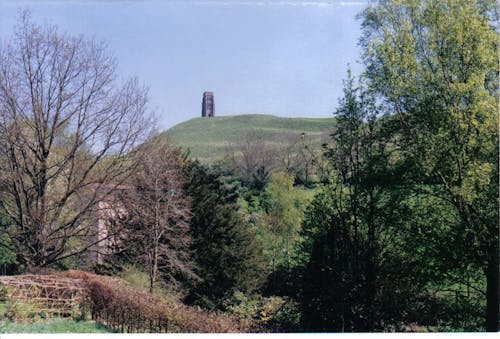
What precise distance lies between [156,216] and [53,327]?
590cm

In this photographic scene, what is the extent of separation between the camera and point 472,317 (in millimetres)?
9695

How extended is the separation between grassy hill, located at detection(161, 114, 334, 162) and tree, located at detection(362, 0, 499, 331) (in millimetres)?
2425

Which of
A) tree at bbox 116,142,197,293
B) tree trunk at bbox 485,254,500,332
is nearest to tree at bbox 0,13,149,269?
tree at bbox 116,142,197,293

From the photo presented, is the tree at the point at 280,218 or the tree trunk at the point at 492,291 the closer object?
the tree trunk at the point at 492,291

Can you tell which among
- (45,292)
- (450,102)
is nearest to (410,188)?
(450,102)

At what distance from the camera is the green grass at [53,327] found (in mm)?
8125

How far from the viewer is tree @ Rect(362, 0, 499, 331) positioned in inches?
358

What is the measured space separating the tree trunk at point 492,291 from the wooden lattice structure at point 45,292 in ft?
23.5

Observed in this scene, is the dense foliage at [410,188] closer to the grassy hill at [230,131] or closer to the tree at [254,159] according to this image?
the grassy hill at [230,131]

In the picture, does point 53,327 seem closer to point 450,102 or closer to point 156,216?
point 156,216

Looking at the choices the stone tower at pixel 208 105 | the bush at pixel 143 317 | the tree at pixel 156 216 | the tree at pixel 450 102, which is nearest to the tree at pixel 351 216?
the tree at pixel 450 102

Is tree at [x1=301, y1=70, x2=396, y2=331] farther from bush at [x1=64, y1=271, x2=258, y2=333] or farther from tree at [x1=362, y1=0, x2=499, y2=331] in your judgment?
bush at [x1=64, y1=271, x2=258, y2=333]
